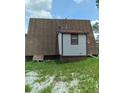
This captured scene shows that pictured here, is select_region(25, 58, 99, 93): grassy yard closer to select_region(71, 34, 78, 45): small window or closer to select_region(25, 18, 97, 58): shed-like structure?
select_region(25, 18, 97, 58): shed-like structure

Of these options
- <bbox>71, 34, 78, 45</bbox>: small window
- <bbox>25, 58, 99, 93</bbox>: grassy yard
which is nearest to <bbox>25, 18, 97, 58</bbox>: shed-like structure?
<bbox>25, 58, 99, 93</bbox>: grassy yard

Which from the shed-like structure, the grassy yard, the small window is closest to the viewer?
the grassy yard

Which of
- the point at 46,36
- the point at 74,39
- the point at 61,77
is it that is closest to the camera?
the point at 61,77

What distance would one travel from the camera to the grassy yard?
2293 millimetres

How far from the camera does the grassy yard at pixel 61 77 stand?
2293 mm

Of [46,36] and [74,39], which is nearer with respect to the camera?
[46,36]

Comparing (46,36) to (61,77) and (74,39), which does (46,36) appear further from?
(74,39)

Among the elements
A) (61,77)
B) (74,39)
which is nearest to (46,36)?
(61,77)

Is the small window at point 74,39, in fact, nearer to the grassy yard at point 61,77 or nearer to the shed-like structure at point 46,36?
the shed-like structure at point 46,36

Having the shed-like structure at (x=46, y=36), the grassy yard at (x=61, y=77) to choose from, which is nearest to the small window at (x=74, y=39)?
the shed-like structure at (x=46, y=36)

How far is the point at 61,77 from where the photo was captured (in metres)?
2.81
